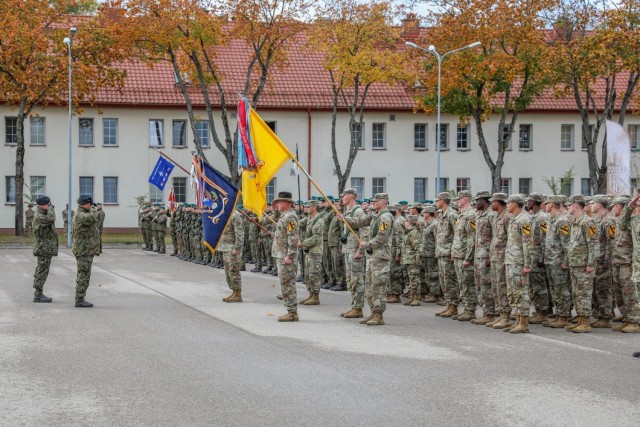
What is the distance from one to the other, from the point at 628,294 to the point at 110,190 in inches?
1605

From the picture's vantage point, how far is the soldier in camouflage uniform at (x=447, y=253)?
16.1 meters

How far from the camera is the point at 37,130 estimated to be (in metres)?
51.2

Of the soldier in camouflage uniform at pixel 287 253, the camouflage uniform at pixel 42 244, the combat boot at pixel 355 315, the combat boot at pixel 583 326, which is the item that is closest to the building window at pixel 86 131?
the camouflage uniform at pixel 42 244

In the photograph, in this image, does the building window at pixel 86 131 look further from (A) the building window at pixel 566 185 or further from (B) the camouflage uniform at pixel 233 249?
(B) the camouflage uniform at pixel 233 249

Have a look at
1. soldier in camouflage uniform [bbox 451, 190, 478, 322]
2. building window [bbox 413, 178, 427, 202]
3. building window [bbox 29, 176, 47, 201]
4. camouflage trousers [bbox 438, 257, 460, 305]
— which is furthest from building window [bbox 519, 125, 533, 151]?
soldier in camouflage uniform [bbox 451, 190, 478, 322]

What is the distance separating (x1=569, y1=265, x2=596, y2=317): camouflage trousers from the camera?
14172 mm

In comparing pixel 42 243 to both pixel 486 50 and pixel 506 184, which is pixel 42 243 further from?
pixel 506 184

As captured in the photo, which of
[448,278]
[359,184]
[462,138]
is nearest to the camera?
[448,278]

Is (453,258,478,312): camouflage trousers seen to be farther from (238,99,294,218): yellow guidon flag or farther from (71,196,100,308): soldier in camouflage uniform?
(71,196,100,308): soldier in camouflage uniform

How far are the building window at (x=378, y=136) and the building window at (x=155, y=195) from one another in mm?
11651

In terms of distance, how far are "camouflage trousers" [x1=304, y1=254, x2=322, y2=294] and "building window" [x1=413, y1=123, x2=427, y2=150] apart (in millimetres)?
36680

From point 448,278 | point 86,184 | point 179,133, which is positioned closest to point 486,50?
point 179,133

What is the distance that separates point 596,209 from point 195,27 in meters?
26.2

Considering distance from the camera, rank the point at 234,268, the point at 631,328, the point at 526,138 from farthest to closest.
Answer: the point at 526,138
the point at 234,268
the point at 631,328
